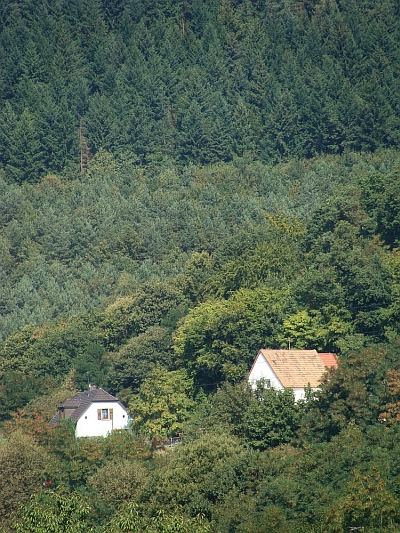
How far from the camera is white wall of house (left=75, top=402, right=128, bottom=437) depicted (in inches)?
3642

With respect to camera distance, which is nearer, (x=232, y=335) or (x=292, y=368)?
(x=292, y=368)

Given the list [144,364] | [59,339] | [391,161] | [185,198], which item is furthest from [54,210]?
[144,364]

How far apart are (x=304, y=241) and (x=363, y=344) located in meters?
31.2

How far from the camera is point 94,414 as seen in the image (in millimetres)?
94625

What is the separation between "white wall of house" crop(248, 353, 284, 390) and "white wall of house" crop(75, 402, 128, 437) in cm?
1350

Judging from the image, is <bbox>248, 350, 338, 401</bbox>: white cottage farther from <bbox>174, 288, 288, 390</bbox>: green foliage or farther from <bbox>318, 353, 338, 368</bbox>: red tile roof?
<bbox>174, 288, 288, 390</bbox>: green foliage

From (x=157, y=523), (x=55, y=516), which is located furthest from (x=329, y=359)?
(x=55, y=516)

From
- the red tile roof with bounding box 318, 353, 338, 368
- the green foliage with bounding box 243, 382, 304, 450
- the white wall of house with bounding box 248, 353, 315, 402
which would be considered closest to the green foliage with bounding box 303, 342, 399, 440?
the green foliage with bounding box 243, 382, 304, 450

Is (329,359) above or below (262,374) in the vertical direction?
above

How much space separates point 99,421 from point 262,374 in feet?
54.6

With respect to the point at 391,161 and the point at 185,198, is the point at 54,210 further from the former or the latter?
the point at 391,161

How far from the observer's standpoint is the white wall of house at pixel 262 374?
80.1 meters

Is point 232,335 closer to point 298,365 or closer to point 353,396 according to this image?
point 298,365

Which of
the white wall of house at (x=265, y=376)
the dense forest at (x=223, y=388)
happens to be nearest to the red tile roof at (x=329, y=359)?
the dense forest at (x=223, y=388)
